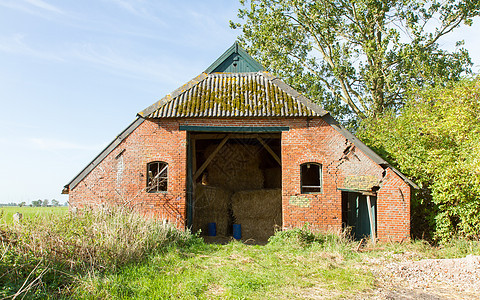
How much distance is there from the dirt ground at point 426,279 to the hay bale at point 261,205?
618 cm

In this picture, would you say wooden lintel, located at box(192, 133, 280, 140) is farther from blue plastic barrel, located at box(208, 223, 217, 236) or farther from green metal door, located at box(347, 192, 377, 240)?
green metal door, located at box(347, 192, 377, 240)

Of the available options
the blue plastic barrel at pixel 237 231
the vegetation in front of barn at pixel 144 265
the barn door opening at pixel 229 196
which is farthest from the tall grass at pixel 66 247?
the blue plastic barrel at pixel 237 231

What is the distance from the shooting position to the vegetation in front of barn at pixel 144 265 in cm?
672

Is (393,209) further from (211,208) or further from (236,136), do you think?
(211,208)

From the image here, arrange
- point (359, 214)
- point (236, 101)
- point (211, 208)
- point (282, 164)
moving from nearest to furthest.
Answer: point (282, 164), point (236, 101), point (359, 214), point (211, 208)

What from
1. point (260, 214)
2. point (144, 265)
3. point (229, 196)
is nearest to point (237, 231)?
point (260, 214)

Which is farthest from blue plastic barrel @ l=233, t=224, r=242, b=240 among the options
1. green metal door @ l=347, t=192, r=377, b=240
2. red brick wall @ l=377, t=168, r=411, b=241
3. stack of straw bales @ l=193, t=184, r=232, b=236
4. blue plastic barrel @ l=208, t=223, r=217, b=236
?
red brick wall @ l=377, t=168, r=411, b=241

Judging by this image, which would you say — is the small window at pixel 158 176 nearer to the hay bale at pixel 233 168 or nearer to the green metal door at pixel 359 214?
the hay bale at pixel 233 168

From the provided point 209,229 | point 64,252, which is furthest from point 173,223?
point 64,252

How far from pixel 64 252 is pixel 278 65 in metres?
17.9

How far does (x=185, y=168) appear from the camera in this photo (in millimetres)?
12891

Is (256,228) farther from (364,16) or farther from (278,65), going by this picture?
(364,16)

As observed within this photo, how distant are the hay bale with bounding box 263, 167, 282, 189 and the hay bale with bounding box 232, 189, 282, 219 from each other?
3.35 metres

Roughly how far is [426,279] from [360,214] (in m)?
5.35
